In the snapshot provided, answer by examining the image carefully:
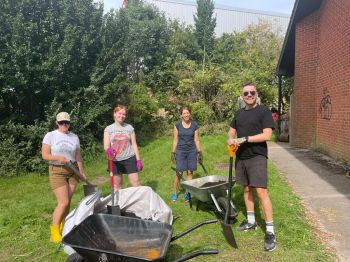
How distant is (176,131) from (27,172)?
5.64 meters

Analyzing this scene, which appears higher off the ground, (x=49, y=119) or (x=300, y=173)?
(x=49, y=119)

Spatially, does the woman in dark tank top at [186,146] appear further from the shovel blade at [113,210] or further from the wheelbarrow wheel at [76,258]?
the wheelbarrow wheel at [76,258]

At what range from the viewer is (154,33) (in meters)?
20.8

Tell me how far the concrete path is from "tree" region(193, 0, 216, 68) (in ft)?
53.5

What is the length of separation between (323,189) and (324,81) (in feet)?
17.6

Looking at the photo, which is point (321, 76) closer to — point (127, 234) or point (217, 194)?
point (217, 194)

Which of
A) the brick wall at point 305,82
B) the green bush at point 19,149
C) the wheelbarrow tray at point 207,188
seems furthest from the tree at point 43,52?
the brick wall at point 305,82

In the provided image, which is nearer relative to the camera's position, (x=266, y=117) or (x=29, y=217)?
(x=266, y=117)

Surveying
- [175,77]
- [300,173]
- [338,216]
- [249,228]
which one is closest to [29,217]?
[249,228]

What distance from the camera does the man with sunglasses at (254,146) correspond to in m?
4.03

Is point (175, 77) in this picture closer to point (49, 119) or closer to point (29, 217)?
point (49, 119)

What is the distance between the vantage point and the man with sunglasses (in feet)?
13.2

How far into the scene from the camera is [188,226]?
4973mm

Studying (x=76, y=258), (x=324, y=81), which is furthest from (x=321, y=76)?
(x=76, y=258)
